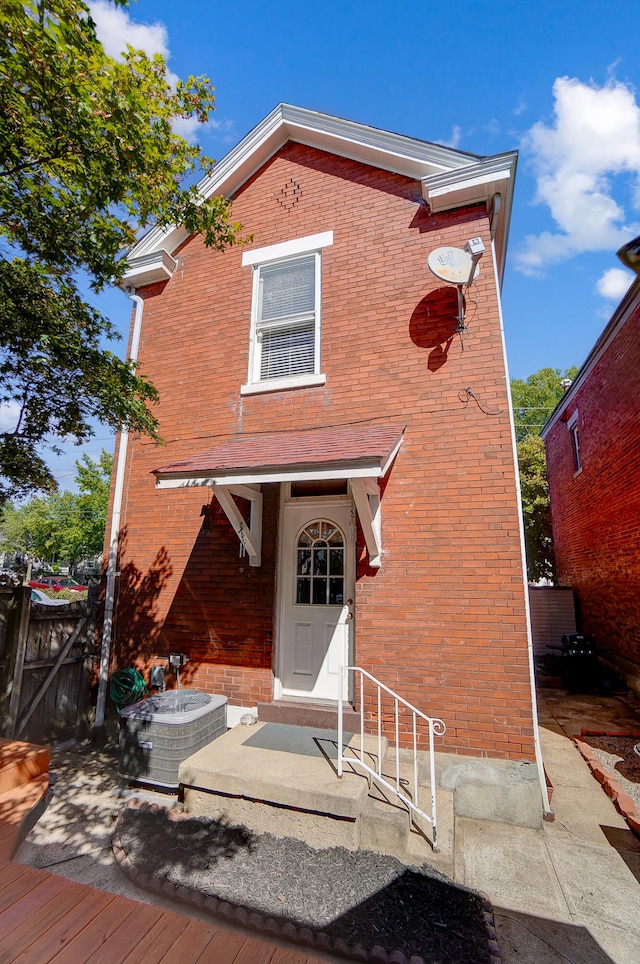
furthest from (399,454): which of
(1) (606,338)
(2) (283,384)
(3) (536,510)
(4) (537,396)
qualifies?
(4) (537,396)

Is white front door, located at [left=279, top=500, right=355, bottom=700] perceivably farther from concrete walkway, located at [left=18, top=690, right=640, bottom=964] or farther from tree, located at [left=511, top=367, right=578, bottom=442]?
tree, located at [left=511, top=367, right=578, bottom=442]

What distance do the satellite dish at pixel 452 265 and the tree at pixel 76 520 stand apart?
27808 mm

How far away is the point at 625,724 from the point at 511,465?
17.8ft

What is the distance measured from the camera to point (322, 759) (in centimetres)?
405

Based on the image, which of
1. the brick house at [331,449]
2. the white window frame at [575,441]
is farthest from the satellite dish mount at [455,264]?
the white window frame at [575,441]

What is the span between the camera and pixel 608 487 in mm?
10164

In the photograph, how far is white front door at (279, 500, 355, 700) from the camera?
5.09 meters

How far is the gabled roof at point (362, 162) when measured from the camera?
526cm

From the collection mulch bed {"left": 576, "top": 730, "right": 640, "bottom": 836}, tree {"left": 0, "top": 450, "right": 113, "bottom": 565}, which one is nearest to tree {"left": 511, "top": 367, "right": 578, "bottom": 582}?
mulch bed {"left": 576, "top": 730, "right": 640, "bottom": 836}

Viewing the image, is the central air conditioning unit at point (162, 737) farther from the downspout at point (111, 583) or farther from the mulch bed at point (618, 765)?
the mulch bed at point (618, 765)

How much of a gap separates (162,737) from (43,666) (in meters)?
2.50

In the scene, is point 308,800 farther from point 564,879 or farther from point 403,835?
point 564,879

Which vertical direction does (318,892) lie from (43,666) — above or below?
below

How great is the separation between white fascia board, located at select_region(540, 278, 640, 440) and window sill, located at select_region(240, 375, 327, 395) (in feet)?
16.0
